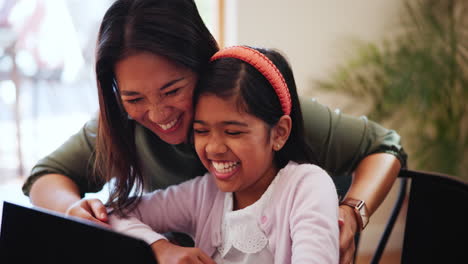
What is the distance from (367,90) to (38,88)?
1.73 m

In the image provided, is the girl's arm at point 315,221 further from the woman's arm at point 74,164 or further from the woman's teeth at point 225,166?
the woman's arm at point 74,164

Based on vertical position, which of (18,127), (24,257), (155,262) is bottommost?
(18,127)

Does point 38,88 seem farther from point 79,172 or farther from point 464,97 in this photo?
point 464,97

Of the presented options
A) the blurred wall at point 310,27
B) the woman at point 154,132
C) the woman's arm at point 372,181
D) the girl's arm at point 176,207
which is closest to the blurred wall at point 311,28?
the blurred wall at point 310,27

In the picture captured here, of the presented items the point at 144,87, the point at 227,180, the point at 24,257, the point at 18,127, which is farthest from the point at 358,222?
the point at 18,127

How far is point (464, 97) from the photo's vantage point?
2.61 meters

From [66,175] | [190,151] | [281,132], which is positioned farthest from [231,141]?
[66,175]

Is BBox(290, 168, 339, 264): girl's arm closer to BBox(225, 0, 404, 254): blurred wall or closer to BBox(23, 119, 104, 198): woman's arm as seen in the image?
BBox(23, 119, 104, 198): woman's arm

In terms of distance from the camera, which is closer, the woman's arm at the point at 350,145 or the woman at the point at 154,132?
the woman at the point at 154,132

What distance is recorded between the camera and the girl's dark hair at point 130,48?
105cm

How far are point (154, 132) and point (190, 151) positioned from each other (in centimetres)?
12

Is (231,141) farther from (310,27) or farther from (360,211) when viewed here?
(310,27)

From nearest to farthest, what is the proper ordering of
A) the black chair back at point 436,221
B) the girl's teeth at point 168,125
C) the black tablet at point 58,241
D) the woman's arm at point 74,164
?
the black tablet at point 58,241 < the black chair back at point 436,221 < the girl's teeth at point 168,125 < the woman's arm at point 74,164

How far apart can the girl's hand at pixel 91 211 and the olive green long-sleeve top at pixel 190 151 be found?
10.3 inches
